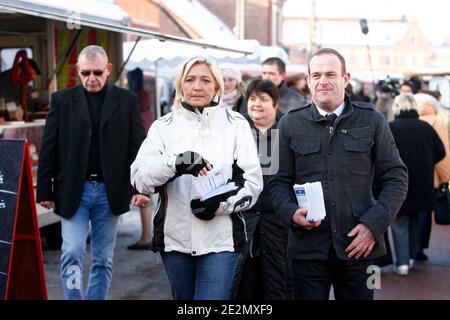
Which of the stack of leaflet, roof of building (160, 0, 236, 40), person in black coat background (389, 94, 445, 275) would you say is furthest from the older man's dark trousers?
roof of building (160, 0, 236, 40)

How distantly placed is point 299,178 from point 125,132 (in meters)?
2.04

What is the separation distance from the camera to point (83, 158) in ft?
19.7

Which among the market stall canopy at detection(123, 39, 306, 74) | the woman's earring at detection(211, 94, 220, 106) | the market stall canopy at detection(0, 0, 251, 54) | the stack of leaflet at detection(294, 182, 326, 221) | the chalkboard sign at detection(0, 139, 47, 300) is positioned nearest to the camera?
the stack of leaflet at detection(294, 182, 326, 221)

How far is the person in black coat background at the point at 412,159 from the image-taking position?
28.9 feet

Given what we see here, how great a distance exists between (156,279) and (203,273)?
3.97m

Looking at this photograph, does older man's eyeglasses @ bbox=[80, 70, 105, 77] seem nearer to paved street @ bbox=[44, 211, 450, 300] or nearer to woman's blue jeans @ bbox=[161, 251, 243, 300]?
woman's blue jeans @ bbox=[161, 251, 243, 300]

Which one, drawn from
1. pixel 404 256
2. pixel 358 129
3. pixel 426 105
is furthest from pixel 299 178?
pixel 426 105

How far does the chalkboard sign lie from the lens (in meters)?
5.39

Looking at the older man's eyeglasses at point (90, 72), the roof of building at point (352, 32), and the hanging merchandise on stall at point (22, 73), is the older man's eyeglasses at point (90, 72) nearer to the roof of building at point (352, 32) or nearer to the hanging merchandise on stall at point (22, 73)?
the hanging merchandise on stall at point (22, 73)

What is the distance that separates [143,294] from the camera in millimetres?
7684

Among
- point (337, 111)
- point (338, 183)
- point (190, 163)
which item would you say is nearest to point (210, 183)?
point (190, 163)

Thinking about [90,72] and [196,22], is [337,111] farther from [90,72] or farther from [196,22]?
[196,22]

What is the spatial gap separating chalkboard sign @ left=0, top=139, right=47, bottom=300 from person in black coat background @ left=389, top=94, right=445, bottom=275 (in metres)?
4.52

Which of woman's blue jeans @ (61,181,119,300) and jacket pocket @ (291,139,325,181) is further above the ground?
jacket pocket @ (291,139,325,181)
